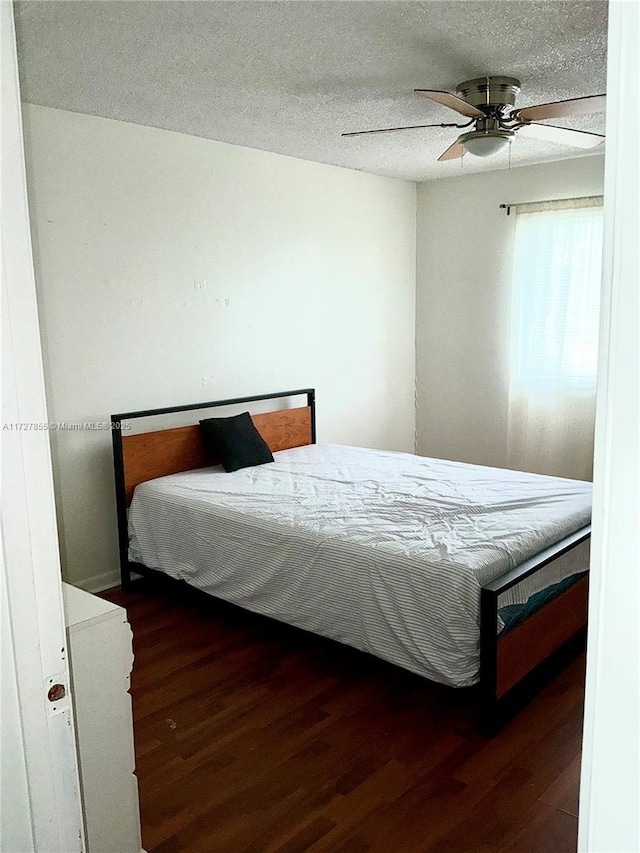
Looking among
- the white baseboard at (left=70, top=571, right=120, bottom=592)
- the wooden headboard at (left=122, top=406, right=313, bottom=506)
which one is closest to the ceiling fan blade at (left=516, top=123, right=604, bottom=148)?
the wooden headboard at (left=122, top=406, right=313, bottom=506)

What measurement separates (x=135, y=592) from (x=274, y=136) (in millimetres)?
2641

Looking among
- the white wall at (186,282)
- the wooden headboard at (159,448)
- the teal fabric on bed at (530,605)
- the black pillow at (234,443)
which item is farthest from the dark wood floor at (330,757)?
the white wall at (186,282)

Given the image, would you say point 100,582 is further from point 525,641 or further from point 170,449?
point 525,641

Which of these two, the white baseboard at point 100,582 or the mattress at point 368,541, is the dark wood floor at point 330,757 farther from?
the white baseboard at point 100,582

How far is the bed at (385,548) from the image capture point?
2.47 metres

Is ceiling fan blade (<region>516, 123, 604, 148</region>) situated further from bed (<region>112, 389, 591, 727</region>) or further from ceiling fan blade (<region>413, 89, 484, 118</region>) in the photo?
bed (<region>112, 389, 591, 727</region>)

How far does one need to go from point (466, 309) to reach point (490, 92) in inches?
99.3

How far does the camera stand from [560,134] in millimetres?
3160

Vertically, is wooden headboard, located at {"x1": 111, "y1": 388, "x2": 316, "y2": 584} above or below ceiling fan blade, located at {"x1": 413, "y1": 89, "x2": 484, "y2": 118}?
below

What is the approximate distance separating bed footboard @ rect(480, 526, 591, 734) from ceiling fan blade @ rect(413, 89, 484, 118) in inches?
67.9

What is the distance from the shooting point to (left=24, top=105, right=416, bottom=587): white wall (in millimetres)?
3518

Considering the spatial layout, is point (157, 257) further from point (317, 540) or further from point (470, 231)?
point (470, 231)

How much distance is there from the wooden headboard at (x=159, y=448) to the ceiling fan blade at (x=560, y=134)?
220cm

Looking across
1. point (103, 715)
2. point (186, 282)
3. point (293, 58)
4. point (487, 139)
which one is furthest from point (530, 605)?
point (186, 282)
